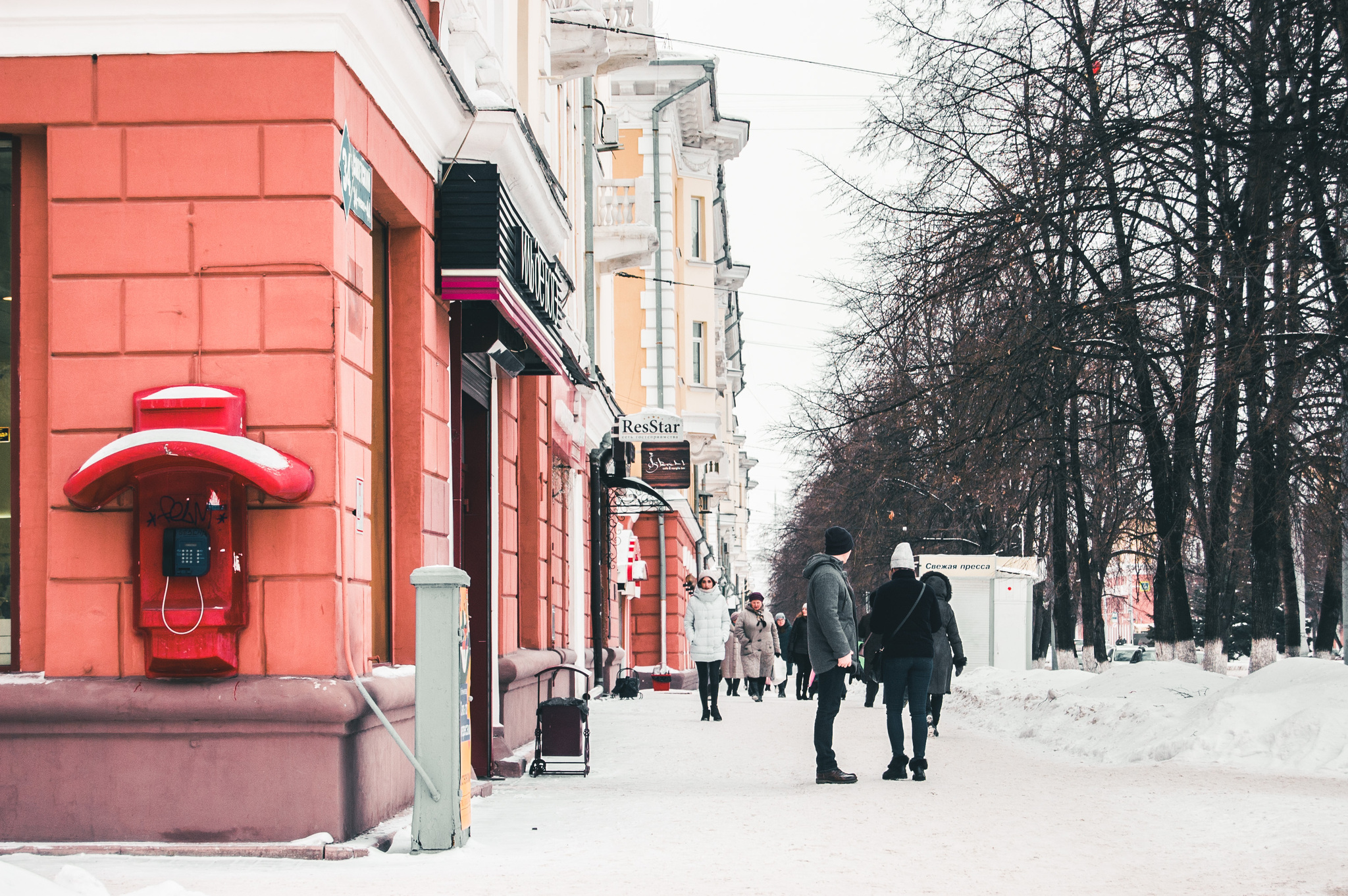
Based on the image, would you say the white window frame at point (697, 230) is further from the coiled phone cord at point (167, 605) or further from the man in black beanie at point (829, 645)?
the coiled phone cord at point (167, 605)

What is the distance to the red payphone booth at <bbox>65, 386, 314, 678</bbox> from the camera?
25.0ft

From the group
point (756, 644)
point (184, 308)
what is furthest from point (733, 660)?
point (184, 308)

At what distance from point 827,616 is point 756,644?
1595cm

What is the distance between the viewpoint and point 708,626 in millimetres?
19859

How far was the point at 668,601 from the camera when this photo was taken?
123ft

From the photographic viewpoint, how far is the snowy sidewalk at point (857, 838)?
667 centimetres

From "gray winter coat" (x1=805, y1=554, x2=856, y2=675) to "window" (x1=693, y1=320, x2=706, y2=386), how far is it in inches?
1210

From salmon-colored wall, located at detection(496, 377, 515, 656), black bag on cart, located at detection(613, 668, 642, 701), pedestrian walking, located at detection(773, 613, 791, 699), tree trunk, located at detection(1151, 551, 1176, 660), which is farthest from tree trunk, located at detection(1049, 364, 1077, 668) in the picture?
salmon-colored wall, located at detection(496, 377, 515, 656)

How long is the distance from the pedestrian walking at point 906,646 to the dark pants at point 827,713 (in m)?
0.56

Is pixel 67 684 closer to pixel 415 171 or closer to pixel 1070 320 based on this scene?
pixel 415 171

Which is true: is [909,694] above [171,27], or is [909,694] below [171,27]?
below

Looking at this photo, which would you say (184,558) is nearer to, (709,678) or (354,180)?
(354,180)

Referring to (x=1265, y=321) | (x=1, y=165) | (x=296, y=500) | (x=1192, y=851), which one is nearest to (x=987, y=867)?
(x=1192, y=851)

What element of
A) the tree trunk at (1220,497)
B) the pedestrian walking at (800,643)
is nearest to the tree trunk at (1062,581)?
the tree trunk at (1220,497)
